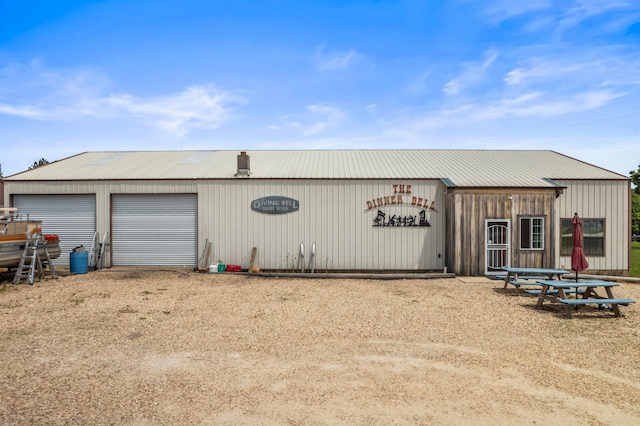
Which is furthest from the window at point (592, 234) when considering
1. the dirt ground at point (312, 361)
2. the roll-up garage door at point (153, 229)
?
the roll-up garage door at point (153, 229)

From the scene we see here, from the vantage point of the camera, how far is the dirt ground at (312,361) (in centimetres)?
442

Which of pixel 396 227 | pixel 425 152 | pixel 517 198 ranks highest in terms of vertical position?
pixel 425 152

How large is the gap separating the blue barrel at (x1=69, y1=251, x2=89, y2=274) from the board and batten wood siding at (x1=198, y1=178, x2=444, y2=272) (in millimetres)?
4507

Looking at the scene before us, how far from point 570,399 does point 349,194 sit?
1128cm

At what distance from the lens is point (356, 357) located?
6117 mm

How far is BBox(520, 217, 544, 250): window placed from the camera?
14.6m

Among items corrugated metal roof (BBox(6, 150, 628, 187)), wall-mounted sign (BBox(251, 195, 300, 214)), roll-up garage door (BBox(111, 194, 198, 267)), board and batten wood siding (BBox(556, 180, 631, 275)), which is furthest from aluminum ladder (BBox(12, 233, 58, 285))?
board and batten wood siding (BBox(556, 180, 631, 275))

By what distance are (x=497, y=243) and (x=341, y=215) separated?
5.94 meters

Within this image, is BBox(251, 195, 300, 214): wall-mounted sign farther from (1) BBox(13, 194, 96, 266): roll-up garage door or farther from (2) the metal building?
(1) BBox(13, 194, 96, 266): roll-up garage door

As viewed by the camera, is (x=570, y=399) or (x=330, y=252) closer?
(x=570, y=399)

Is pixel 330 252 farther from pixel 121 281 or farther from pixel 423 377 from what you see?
pixel 423 377

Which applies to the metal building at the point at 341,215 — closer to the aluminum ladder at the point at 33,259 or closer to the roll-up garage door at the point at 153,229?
the roll-up garage door at the point at 153,229

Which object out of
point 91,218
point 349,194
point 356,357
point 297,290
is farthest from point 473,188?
point 91,218

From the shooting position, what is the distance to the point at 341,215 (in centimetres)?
1541
